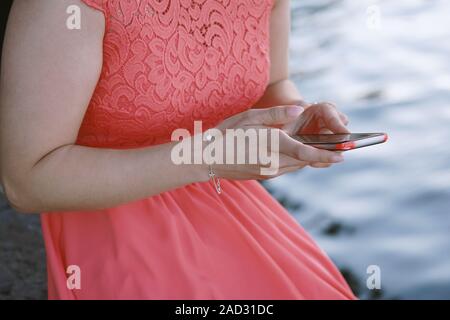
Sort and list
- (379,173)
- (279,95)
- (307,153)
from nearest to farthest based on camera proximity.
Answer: (307,153) → (279,95) → (379,173)

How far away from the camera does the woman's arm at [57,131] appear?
0.90 m

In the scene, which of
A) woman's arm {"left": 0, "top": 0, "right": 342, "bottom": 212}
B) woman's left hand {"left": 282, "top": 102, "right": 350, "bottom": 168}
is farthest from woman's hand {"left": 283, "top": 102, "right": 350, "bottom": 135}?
woman's arm {"left": 0, "top": 0, "right": 342, "bottom": 212}

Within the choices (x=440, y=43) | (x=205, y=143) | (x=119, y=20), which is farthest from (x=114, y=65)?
(x=440, y=43)

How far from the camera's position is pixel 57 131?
947 mm

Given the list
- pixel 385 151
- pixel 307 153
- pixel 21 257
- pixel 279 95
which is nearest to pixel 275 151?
pixel 307 153

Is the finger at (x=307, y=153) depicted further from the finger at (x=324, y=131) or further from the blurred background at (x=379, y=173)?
the blurred background at (x=379, y=173)

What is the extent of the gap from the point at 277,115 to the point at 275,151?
6cm

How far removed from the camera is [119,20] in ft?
3.17

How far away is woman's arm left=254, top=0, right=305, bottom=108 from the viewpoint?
1.32 meters

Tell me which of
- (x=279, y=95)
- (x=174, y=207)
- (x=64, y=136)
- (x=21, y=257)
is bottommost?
(x=21, y=257)

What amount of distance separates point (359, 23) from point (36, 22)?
8.45 feet

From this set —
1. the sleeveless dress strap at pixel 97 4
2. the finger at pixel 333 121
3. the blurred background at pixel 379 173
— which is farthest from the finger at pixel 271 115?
the blurred background at pixel 379 173

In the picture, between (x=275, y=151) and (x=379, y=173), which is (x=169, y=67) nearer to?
(x=275, y=151)

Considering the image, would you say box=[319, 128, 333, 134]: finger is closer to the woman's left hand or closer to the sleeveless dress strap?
the woman's left hand
